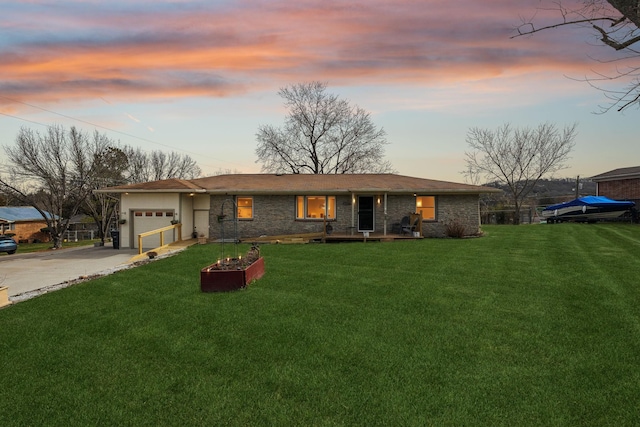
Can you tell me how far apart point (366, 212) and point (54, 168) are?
2286 cm

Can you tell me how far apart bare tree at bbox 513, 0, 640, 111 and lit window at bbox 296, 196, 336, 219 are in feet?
49.8

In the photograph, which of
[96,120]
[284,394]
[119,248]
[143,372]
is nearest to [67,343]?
[143,372]

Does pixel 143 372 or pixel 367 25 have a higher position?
pixel 367 25

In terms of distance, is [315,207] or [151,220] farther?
[315,207]

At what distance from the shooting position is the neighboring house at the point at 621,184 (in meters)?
26.3

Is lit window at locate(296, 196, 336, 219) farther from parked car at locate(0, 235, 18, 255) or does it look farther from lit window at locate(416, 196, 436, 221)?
parked car at locate(0, 235, 18, 255)

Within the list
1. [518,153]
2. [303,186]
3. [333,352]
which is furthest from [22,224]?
[518,153]

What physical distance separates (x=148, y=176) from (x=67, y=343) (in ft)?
148

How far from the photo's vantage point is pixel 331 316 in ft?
19.1

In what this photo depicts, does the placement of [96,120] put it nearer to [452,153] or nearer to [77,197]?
[77,197]

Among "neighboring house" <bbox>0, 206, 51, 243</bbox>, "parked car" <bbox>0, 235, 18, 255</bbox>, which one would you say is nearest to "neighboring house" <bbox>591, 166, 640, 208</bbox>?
"parked car" <bbox>0, 235, 18, 255</bbox>

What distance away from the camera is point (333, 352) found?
4445 mm

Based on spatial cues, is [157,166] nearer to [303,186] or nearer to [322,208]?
[303,186]

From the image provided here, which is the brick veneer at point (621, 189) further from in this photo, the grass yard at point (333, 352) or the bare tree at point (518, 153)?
the grass yard at point (333, 352)
